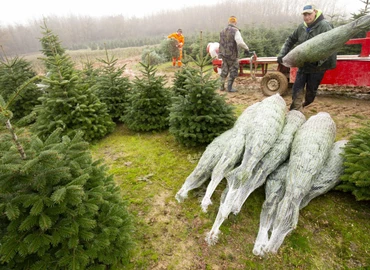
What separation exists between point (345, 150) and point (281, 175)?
3.24 feet

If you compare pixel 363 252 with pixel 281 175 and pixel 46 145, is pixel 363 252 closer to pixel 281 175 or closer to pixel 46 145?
pixel 281 175

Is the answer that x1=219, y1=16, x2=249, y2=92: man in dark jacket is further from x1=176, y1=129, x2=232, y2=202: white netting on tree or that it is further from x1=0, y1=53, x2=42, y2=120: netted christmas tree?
x1=0, y1=53, x2=42, y2=120: netted christmas tree

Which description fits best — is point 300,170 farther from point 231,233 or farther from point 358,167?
point 231,233

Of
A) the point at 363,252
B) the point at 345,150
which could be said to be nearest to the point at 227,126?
the point at 345,150

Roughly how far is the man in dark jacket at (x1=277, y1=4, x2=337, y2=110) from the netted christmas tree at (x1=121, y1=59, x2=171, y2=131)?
123 inches

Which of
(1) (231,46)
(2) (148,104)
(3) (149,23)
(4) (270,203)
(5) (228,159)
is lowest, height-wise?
(4) (270,203)

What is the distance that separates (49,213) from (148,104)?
3.72 meters

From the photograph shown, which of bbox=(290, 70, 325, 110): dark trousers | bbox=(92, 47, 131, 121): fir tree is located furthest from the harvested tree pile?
bbox=(92, 47, 131, 121): fir tree

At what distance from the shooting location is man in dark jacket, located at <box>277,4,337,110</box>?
439 cm

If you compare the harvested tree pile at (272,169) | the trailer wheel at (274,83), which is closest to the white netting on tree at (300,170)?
the harvested tree pile at (272,169)

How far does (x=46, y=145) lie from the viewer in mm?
2203

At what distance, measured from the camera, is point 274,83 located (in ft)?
23.5

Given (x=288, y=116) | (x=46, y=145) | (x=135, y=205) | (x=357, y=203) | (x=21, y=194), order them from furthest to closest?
(x=288, y=116)
(x=135, y=205)
(x=357, y=203)
(x=46, y=145)
(x=21, y=194)

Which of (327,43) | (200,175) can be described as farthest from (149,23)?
(200,175)
